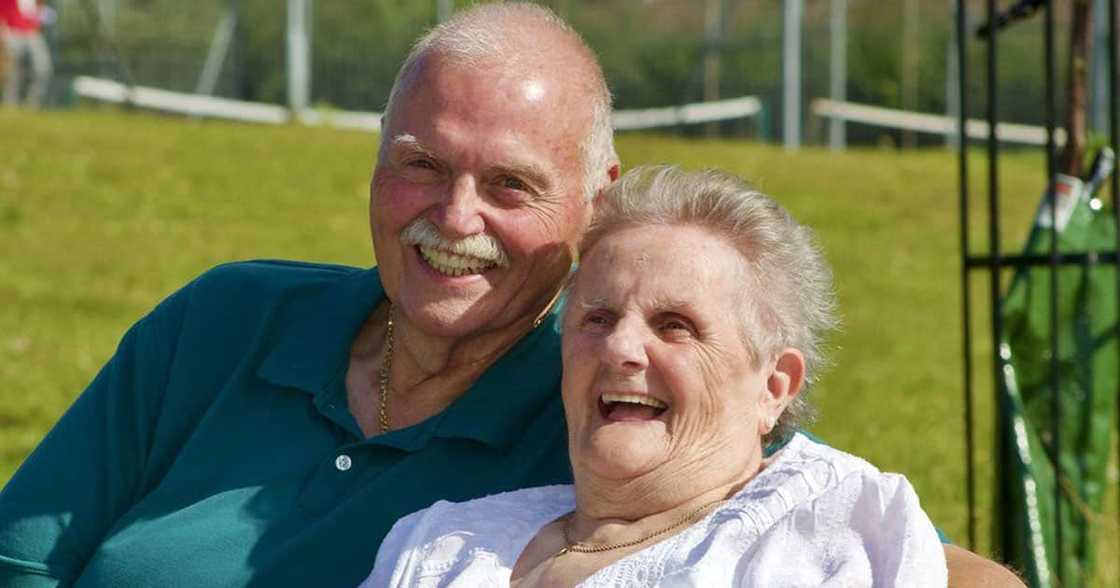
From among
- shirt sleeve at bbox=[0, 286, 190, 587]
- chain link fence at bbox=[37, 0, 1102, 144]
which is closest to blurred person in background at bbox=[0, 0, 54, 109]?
chain link fence at bbox=[37, 0, 1102, 144]

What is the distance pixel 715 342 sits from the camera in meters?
2.43

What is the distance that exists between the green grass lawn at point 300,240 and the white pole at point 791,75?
3.34 meters

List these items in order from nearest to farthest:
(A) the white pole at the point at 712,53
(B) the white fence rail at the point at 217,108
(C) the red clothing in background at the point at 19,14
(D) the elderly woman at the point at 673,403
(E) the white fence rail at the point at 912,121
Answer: (D) the elderly woman at the point at 673,403 < (C) the red clothing in background at the point at 19,14 < (B) the white fence rail at the point at 217,108 < (E) the white fence rail at the point at 912,121 < (A) the white pole at the point at 712,53

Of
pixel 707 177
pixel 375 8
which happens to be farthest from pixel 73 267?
pixel 375 8

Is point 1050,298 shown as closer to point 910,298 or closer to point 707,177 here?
point 707,177

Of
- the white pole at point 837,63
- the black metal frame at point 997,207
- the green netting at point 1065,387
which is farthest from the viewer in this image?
the white pole at point 837,63

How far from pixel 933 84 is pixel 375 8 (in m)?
7.12

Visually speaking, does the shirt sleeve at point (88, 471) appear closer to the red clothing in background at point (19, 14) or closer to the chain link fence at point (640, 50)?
the red clothing in background at point (19, 14)

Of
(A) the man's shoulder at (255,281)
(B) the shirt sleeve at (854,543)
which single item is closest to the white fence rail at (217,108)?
(A) the man's shoulder at (255,281)

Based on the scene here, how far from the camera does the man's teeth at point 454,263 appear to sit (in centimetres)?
282

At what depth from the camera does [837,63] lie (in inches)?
768

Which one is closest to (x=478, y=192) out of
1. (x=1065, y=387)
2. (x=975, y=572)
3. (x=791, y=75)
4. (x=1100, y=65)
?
(x=975, y=572)

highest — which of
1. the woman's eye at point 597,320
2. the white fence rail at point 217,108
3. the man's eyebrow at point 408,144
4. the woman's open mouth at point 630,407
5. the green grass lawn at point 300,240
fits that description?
the man's eyebrow at point 408,144

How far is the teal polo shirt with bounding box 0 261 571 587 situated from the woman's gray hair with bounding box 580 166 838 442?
17.2 inches
